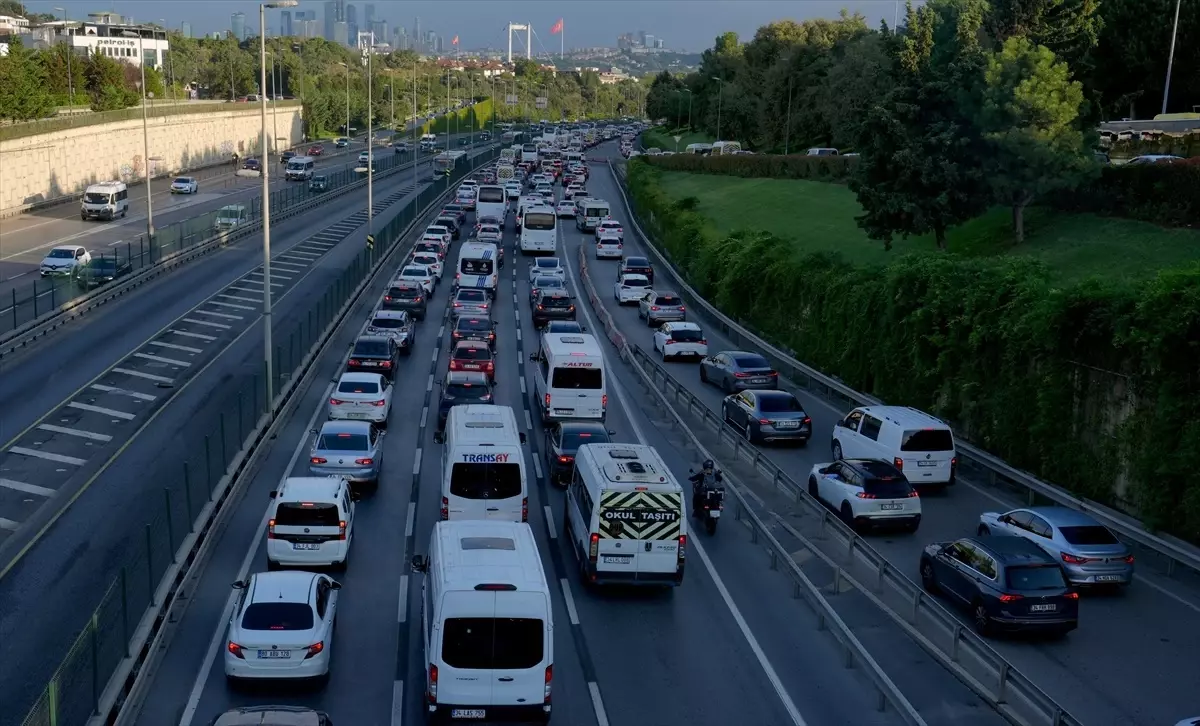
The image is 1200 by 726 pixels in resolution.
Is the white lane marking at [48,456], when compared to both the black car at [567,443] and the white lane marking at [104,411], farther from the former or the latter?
the black car at [567,443]

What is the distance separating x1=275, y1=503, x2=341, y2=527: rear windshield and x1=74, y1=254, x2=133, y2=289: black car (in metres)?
28.4

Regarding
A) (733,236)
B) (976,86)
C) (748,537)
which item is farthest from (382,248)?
(748,537)

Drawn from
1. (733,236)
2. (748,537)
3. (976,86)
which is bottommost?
(748,537)

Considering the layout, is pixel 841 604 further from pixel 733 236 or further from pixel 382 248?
pixel 382 248

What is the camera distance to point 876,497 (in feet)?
80.6

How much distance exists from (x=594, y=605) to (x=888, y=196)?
103ft

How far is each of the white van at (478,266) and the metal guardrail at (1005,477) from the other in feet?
35.7

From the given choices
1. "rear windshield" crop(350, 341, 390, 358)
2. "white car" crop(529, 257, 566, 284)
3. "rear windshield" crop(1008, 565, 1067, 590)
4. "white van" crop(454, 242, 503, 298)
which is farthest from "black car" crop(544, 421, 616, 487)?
"white car" crop(529, 257, 566, 284)

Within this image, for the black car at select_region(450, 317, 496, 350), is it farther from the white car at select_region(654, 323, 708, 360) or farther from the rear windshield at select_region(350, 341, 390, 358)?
the white car at select_region(654, 323, 708, 360)

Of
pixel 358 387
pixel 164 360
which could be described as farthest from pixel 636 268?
pixel 358 387

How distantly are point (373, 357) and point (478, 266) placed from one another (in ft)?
60.7

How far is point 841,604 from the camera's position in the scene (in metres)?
21.2

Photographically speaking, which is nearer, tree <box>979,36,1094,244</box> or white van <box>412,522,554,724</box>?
white van <box>412,522,554,724</box>

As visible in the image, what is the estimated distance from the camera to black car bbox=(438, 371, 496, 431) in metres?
32.3
